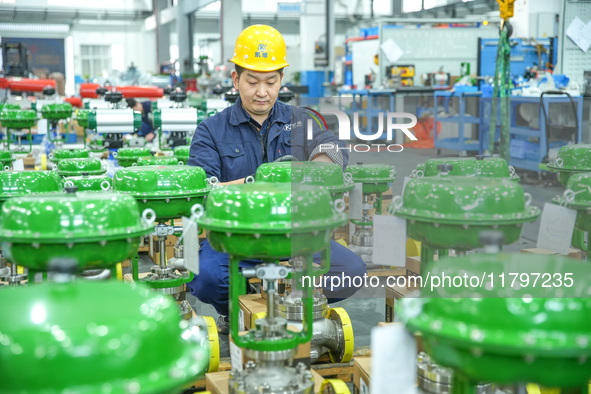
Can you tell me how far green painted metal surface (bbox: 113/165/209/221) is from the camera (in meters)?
2.07

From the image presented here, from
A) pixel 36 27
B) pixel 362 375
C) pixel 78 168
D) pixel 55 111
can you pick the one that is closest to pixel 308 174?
pixel 362 375

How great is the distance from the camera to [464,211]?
1.54m

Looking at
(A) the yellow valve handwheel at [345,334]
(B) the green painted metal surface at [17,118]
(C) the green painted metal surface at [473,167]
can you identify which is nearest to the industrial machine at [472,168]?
(C) the green painted metal surface at [473,167]

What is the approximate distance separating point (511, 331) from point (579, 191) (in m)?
1.02

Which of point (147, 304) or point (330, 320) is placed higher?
point (147, 304)

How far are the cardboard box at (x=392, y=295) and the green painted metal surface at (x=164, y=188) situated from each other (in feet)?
2.32

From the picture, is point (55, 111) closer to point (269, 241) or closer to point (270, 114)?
point (270, 114)

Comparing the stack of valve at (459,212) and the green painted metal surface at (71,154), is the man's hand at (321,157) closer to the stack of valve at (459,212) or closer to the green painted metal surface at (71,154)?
the stack of valve at (459,212)

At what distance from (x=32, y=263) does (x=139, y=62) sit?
22.9m

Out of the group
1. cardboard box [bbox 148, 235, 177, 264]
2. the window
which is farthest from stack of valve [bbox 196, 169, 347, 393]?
the window

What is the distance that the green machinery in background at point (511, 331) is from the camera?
95cm

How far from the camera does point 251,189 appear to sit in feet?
5.30

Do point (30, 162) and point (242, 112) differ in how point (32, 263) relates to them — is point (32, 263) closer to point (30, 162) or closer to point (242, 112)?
point (242, 112)

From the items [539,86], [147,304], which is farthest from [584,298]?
[539,86]
